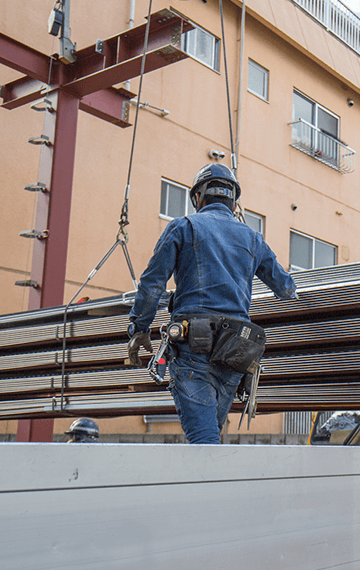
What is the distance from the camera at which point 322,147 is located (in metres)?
15.2

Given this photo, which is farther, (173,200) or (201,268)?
(173,200)

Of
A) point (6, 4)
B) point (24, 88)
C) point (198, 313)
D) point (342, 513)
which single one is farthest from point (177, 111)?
point (342, 513)

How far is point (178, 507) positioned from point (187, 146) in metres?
10.1

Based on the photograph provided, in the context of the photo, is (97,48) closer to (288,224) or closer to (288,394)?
(288,394)

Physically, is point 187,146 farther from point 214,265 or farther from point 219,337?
point 219,337

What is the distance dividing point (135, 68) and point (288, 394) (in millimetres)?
3900

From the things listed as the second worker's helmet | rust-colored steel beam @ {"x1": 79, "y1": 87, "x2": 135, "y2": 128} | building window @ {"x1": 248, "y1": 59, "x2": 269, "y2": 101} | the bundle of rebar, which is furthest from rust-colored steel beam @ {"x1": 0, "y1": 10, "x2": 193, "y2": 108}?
building window @ {"x1": 248, "y1": 59, "x2": 269, "y2": 101}

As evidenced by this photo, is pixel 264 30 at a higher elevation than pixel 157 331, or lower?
higher

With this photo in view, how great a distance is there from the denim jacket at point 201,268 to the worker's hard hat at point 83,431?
3.34 meters

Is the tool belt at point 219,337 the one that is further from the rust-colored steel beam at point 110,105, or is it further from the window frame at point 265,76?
the window frame at point 265,76

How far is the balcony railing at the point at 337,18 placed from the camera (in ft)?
49.4

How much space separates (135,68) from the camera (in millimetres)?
6660

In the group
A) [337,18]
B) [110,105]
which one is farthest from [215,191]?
[337,18]

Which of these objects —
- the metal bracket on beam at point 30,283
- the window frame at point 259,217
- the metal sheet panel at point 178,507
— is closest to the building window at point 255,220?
the window frame at point 259,217
